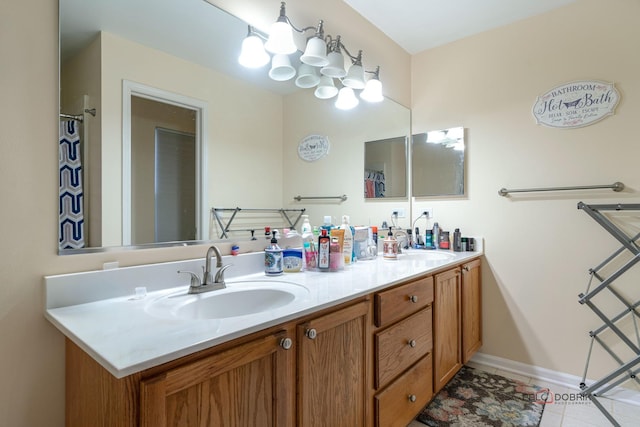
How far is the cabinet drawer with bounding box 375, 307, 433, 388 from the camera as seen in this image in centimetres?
123

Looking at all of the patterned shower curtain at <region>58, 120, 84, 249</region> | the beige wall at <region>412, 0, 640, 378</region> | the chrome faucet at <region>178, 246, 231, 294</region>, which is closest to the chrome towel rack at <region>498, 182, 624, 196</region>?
the beige wall at <region>412, 0, 640, 378</region>

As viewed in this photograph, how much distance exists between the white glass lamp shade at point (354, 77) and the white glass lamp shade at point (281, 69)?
0.40 metres

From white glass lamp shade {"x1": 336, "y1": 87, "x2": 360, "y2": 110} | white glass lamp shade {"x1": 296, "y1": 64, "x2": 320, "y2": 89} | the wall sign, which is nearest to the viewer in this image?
white glass lamp shade {"x1": 296, "y1": 64, "x2": 320, "y2": 89}

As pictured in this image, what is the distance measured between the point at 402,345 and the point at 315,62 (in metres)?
1.42

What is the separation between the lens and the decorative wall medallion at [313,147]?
5.97 feet

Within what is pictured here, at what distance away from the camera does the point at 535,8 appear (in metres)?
2.00

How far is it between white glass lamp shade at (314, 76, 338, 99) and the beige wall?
37.9 inches

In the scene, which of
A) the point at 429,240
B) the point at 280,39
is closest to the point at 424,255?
the point at 429,240

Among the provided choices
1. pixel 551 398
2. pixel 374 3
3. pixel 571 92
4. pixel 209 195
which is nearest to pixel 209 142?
pixel 209 195

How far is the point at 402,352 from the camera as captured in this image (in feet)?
4.46

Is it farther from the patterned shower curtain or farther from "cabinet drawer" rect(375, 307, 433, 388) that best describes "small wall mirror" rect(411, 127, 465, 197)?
the patterned shower curtain

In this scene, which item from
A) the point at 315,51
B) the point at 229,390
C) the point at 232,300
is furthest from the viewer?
the point at 315,51

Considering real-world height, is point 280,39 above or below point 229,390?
above

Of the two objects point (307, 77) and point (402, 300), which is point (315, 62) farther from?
point (402, 300)
